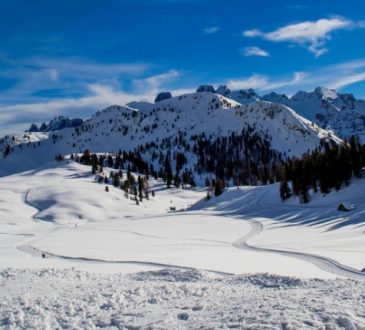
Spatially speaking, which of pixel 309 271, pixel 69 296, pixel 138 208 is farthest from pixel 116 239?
pixel 138 208

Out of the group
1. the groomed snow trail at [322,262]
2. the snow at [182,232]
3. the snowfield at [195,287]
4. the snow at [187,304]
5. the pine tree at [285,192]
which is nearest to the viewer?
the snow at [187,304]

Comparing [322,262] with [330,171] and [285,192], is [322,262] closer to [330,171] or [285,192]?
[330,171]

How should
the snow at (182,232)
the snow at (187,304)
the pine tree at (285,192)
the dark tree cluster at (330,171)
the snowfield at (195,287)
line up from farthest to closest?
the pine tree at (285,192) < the dark tree cluster at (330,171) < the snow at (182,232) < the snowfield at (195,287) < the snow at (187,304)

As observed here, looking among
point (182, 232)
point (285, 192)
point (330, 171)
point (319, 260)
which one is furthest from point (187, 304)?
point (285, 192)

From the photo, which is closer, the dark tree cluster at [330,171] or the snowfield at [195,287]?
the snowfield at [195,287]

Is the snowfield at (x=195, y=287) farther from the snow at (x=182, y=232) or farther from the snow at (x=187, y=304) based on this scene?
the snow at (x=182, y=232)

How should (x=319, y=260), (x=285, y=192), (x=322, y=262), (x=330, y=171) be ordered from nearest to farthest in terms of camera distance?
(x=322, y=262)
(x=319, y=260)
(x=330, y=171)
(x=285, y=192)

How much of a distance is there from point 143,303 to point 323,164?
3956 inches

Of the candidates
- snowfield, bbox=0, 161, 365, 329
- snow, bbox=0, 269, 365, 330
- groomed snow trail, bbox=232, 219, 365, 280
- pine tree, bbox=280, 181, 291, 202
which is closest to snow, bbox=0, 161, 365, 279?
groomed snow trail, bbox=232, 219, 365, 280

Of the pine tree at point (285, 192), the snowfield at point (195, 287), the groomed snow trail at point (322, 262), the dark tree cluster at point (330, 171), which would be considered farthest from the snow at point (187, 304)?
the pine tree at point (285, 192)

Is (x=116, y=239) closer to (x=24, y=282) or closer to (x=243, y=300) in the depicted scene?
(x=24, y=282)

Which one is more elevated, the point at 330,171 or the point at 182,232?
the point at 330,171

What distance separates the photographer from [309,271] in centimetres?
2948

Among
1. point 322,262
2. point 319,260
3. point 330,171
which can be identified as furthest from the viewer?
point 330,171
